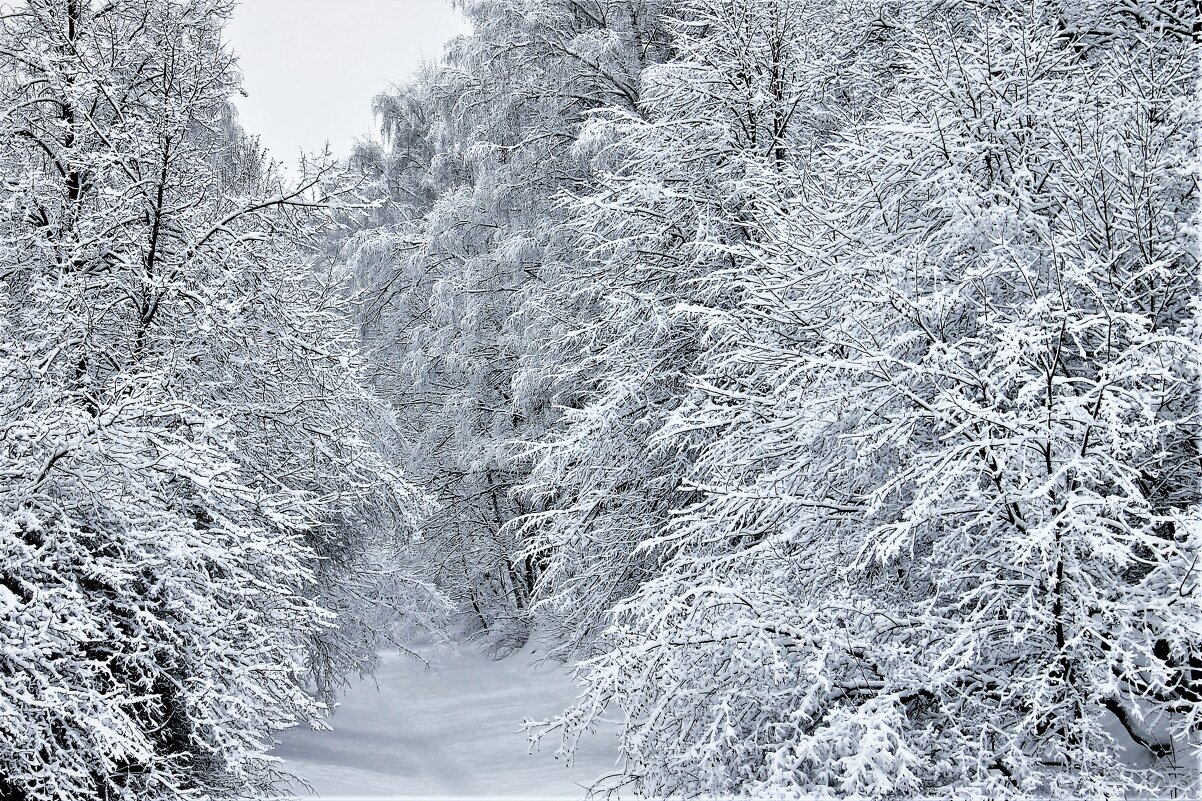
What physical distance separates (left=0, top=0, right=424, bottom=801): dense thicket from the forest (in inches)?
1.8

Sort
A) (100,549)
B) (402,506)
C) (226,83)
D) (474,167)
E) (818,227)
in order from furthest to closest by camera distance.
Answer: (474,167) < (402,506) < (226,83) < (818,227) < (100,549)


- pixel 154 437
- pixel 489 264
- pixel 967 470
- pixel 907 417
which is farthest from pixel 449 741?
pixel 967 470

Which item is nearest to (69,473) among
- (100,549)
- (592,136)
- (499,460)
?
(100,549)

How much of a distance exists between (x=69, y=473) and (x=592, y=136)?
6.77 metres

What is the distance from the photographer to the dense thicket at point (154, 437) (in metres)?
4.57

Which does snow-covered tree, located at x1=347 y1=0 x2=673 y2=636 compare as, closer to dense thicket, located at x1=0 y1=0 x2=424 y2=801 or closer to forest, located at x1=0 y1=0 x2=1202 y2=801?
forest, located at x1=0 y1=0 x2=1202 y2=801

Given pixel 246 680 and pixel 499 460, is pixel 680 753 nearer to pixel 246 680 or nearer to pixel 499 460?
pixel 246 680

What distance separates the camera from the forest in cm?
390

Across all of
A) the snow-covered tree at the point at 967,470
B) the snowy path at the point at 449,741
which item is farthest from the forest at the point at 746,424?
the snowy path at the point at 449,741

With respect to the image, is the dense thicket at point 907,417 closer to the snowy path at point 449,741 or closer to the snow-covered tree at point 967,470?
the snow-covered tree at point 967,470

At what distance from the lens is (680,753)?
183 inches

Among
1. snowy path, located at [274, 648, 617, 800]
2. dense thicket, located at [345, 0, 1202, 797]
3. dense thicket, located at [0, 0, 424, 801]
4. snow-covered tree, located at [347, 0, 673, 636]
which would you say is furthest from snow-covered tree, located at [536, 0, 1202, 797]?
snow-covered tree, located at [347, 0, 673, 636]

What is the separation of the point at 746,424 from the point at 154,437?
149 inches

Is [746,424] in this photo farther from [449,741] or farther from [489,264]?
[489,264]
